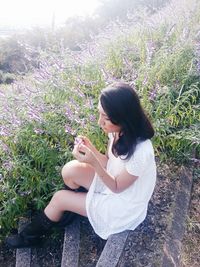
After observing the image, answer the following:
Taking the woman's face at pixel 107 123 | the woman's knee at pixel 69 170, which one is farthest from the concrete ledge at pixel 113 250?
the woman's face at pixel 107 123

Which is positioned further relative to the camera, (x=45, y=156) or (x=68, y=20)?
(x=68, y=20)

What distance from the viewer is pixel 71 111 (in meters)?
3.22

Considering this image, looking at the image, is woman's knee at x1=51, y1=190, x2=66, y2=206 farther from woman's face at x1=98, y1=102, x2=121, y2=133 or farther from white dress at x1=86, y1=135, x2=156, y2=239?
woman's face at x1=98, y1=102, x2=121, y2=133

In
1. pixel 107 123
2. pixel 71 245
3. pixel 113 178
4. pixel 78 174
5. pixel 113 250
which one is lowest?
pixel 71 245

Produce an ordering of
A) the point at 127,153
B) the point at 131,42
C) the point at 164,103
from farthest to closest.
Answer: the point at 131,42, the point at 164,103, the point at 127,153

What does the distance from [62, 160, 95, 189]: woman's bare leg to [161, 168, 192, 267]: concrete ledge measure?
2.55ft

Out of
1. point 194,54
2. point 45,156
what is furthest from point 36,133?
point 194,54

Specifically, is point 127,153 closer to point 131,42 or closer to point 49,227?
point 49,227

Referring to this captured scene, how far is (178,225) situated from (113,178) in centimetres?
86

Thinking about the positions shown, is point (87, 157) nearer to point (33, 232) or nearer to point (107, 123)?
point (107, 123)

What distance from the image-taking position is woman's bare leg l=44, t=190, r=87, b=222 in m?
Result: 2.81

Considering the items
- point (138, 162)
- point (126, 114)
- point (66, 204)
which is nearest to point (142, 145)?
point (138, 162)

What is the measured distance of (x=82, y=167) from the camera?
2891mm

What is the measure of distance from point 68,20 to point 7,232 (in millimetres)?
9382
